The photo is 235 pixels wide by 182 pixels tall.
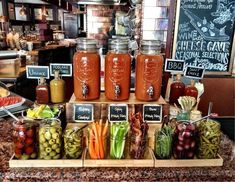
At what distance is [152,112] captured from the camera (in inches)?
52.7

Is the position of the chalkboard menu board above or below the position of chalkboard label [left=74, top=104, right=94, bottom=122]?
above

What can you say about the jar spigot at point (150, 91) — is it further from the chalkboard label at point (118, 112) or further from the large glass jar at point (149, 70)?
the chalkboard label at point (118, 112)

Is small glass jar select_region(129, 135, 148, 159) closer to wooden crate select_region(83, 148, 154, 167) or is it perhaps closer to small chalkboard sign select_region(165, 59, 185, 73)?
wooden crate select_region(83, 148, 154, 167)

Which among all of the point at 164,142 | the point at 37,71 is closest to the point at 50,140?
the point at 164,142

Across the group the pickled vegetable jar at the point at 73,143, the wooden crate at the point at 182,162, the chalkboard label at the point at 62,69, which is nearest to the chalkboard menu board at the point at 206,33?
the chalkboard label at the point at 62,69

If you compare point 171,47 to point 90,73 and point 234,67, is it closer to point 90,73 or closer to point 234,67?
point 234,67

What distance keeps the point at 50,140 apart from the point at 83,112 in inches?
11.2

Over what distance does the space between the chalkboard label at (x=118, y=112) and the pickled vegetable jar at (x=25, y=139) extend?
1.22 ft

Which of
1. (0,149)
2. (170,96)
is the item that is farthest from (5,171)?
(170,96)

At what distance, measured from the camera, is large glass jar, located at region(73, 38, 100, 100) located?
1240 millimetres

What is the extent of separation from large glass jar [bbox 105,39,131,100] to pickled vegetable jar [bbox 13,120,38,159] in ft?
1.36

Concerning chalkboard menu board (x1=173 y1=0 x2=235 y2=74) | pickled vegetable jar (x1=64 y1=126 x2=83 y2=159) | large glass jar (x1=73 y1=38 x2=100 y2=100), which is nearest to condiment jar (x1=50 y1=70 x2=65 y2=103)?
large glass jar (x1=73 y1=38 x2=100 y2=100)

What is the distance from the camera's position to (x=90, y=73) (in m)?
1.26

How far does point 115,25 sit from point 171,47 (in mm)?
2884
